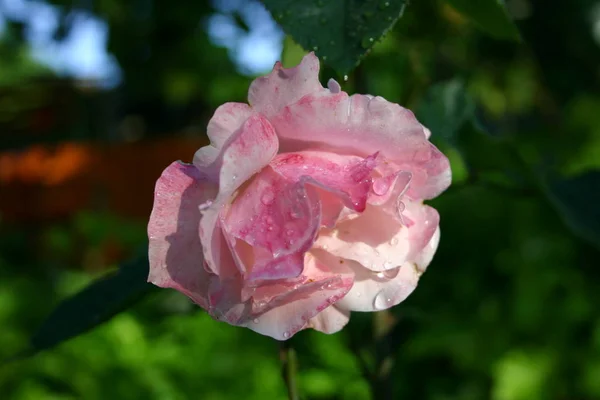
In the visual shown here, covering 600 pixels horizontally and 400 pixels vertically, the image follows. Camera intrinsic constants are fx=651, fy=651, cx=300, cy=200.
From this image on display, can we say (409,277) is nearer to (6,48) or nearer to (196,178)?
(196,178)

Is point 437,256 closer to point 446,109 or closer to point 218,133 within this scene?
point 446,109

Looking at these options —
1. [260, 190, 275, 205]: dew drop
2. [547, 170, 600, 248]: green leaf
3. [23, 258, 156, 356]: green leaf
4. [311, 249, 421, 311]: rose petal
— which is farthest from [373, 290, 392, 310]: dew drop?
[547, 170, 600, 248]: green leaf

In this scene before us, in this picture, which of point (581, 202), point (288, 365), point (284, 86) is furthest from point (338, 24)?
point (581, 202)

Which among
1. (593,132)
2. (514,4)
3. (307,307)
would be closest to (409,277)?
(307,307)

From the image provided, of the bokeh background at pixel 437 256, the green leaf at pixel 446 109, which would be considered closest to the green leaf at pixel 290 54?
the bokeh background at pixel 437 256

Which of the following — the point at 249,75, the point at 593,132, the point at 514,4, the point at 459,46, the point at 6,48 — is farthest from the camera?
the point at 6,48

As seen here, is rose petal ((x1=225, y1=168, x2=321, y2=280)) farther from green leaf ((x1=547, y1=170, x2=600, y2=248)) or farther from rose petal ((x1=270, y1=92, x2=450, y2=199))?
green leaf ((x1=547, y1=170, x2=600, y2=248))

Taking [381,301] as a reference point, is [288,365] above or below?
below
